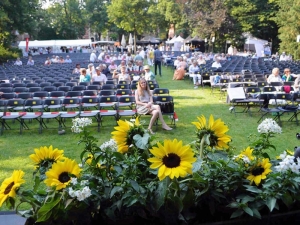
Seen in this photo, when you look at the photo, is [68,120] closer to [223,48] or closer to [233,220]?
[233,220]

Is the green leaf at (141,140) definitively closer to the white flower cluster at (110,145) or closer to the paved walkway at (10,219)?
the white flower cluster at (110,145)

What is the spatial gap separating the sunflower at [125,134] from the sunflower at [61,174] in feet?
1.45

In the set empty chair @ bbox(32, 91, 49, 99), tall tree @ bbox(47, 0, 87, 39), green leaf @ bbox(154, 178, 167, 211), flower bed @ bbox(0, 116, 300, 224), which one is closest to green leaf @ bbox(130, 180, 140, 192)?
flower bed @ bbox(0, 116, 300, 224)

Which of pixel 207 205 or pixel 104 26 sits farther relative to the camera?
pixel 104 26

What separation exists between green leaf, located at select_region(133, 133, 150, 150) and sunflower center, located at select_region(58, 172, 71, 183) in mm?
585

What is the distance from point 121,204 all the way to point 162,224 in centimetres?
40

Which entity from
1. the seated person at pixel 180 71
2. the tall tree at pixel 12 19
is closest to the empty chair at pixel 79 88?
the seated person at pixel 180 71

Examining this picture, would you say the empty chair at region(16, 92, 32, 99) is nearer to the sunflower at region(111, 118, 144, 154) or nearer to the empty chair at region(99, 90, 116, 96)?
the empty chair at region(99, 90, 116, 96)

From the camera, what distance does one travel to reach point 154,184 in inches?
108

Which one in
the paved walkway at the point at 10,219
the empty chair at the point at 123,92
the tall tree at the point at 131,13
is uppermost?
the tall tree at the point at 131,13

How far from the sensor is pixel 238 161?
2.98m

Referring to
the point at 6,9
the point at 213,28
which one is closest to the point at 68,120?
the point at 6,9

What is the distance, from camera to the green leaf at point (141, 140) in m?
2.81

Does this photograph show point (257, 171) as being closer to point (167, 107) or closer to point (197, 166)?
point (197, 166)
